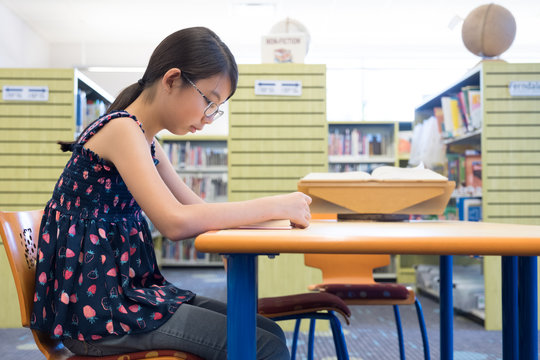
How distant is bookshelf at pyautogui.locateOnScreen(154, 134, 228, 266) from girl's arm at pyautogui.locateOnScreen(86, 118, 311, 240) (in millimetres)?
4862

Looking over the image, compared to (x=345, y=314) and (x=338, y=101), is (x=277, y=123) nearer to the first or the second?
(x=345, y=314)

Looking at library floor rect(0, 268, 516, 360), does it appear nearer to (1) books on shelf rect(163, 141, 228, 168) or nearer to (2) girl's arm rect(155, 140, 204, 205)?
(2) girl's arm rect(155, 140, 204, 205)

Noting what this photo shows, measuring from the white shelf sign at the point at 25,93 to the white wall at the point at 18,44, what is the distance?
12.0ft

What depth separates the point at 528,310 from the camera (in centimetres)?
90

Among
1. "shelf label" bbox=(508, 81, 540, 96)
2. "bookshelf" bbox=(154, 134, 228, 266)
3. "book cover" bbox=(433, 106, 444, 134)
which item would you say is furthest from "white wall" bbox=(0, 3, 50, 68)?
"shelf label" bbox=(508, 81, 540, 96)

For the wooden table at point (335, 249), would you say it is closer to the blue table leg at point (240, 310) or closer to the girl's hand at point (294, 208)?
the blue table leg at point (240, 310)

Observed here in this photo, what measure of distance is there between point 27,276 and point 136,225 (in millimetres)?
252

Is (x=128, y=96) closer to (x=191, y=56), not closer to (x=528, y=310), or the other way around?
(x=191, y=56)

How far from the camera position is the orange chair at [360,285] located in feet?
6.14

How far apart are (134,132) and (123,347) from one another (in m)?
0.42

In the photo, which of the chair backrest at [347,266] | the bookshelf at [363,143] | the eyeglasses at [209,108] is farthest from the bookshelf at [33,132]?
the bookshelf at [363,143]

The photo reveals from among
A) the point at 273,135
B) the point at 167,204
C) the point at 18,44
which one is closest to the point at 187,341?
the point at 167,204

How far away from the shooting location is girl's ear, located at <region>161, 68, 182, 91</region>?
3.66 feet

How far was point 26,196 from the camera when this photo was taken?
2.95 m
